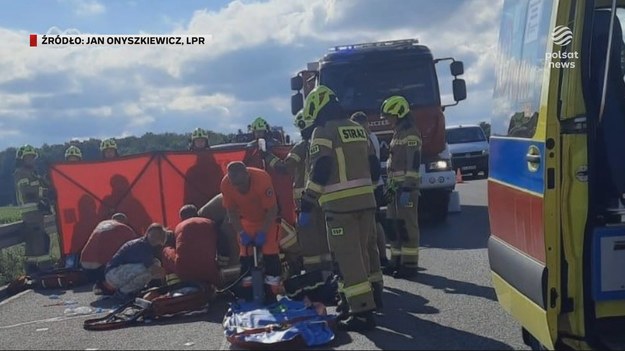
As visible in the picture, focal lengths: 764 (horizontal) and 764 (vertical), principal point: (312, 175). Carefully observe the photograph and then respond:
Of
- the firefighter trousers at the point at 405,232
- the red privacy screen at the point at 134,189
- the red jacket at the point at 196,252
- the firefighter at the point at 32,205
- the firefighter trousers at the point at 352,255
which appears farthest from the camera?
the firefighter at the point at 32,205

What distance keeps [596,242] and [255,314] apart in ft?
10.3

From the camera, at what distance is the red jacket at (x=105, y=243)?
9.29 metres

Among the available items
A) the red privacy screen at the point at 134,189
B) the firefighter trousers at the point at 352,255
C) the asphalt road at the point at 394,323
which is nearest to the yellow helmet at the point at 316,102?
the firefighter trousers at the point at 352,255

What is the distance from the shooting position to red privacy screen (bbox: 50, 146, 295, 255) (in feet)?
35.8

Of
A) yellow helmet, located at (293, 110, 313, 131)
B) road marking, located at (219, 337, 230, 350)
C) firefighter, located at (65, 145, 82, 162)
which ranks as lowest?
road marking, located at (219, 337, 230, 350)

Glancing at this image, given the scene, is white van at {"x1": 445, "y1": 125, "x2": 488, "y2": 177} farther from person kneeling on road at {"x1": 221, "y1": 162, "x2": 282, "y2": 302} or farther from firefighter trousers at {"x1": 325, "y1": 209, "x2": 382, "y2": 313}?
firefighter trousers at {"x1": 325, "y1": 209, "x2": 382, "y2": 313}

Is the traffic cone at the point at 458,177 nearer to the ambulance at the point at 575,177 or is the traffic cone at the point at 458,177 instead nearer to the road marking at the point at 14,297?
the road marking at the point at 14,297

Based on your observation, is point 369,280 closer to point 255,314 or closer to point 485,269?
point 255,314

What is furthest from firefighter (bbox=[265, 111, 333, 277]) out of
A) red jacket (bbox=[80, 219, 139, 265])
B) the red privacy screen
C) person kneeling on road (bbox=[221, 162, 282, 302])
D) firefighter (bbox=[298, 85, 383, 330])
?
the red privacy screen

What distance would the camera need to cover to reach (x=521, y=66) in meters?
5.05

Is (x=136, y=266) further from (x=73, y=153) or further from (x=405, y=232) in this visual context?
(x=73, y=153)

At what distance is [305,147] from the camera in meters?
8.16

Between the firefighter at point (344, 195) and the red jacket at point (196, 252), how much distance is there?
1645 mm

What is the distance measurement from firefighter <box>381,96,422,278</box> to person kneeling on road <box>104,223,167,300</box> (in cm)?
268
